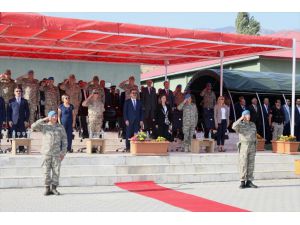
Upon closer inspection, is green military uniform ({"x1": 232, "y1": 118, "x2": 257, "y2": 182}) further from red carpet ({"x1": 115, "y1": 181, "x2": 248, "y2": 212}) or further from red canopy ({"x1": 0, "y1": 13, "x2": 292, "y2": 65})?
red canopy ({"x1": 0, "y1": 13, "x2": 292, "y2": 65})

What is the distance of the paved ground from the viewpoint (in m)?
8.50

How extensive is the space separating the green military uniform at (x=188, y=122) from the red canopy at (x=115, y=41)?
6.03 feet

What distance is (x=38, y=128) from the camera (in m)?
10.0

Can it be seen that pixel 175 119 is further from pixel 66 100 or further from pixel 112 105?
pixel 66 100

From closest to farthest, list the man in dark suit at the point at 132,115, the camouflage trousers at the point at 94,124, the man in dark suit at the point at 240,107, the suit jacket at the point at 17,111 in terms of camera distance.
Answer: the suit jacket at the point at 17,111 → the camouflage trousers at the point at 94,124 → the man in dark suit at the point at 132,115 → the man in dark suit at the point at 240,107

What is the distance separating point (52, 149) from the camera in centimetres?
990

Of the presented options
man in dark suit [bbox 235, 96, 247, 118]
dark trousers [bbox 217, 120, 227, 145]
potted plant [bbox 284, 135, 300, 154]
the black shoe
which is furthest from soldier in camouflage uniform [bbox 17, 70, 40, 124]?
potted plant [bbox 284, 135, 300, 154]

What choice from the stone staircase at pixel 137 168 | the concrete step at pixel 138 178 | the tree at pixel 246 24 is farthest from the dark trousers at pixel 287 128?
the tree at pixel 246 24

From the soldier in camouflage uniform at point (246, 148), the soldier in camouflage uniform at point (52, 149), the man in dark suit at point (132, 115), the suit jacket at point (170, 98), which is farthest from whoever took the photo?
the suit jacket at point (170, 98)

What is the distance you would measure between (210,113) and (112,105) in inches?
120

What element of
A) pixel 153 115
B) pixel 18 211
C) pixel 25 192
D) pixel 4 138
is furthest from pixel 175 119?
pixel 18 211

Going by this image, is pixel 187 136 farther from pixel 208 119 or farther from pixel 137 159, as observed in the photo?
pixel 137 159

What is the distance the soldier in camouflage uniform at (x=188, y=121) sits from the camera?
557 inches

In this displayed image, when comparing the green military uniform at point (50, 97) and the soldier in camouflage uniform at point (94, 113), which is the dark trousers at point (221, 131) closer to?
the soldier in camouflage uniform at point (94, 113)
